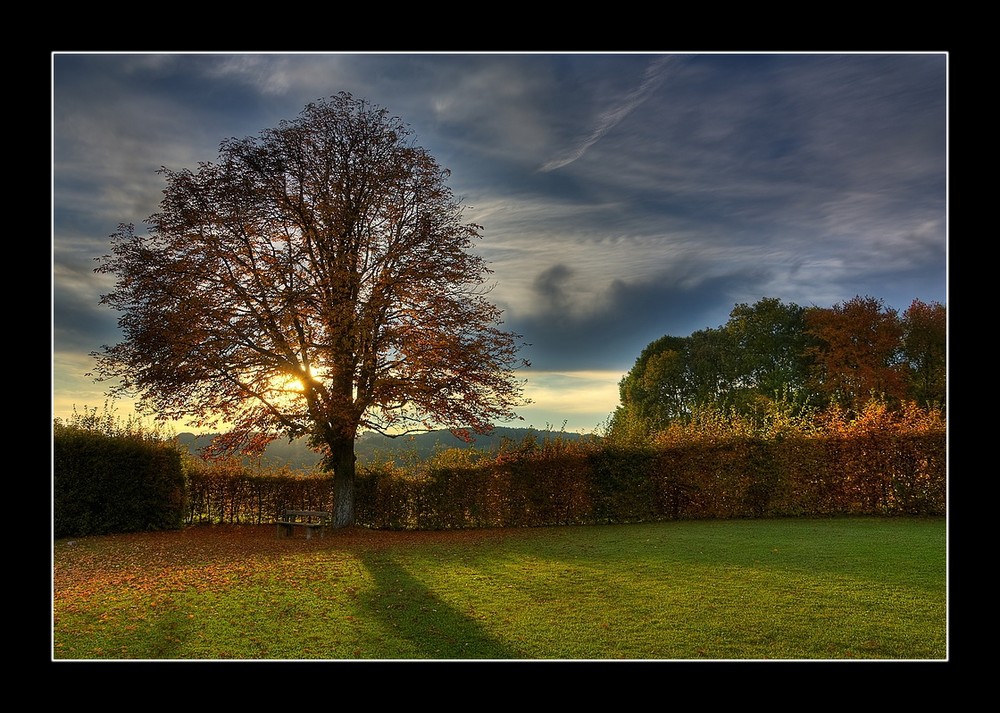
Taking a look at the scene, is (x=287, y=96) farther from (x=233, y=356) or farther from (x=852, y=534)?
(x=852, y=534)

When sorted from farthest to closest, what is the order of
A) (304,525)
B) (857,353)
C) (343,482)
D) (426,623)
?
1. (857,353)
2. (343,482)
3. (304,525)
4. (426,623)

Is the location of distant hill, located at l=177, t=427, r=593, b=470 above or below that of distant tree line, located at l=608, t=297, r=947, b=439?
below

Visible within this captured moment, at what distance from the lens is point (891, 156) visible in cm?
870

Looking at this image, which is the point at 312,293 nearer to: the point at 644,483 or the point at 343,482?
the point at 343,482

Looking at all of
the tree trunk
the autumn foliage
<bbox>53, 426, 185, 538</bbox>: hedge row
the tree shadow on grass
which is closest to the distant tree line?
the autumn foliage

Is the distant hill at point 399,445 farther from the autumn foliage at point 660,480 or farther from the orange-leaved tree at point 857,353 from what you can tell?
the orange-leaved tree at point 857,353

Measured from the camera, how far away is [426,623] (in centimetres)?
629

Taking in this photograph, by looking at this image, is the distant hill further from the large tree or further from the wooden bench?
the wooden bench

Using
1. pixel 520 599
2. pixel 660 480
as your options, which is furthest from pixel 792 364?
pixel 520 599

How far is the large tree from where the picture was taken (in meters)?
13.3

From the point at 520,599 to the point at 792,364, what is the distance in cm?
2435

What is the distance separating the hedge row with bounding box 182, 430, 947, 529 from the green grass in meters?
3.44

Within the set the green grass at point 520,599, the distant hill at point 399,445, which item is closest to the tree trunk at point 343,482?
the distant hill at point 399,445
